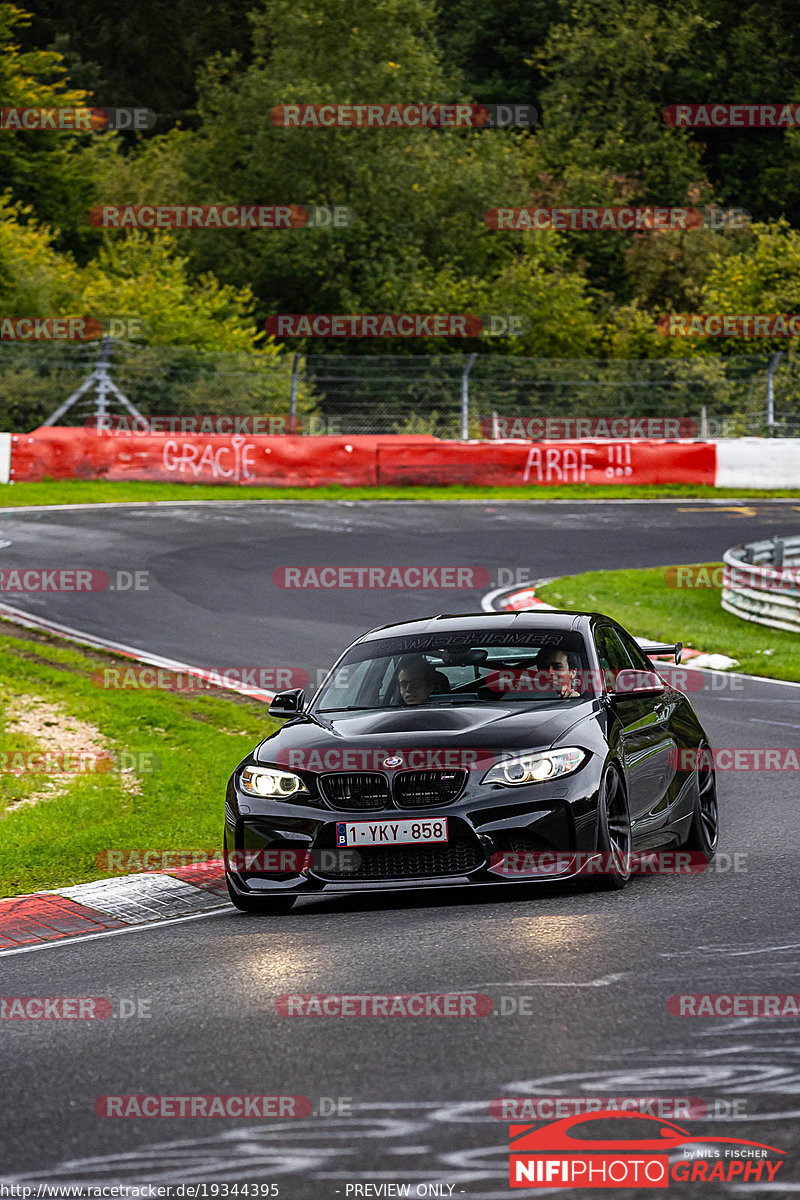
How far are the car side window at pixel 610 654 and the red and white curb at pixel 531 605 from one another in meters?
7.65

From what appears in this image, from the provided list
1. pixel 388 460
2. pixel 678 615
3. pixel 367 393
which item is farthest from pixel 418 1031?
pixel 367 393

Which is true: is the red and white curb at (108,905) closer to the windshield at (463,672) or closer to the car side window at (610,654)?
the windshield at (463,672)

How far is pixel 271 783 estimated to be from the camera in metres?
8.07

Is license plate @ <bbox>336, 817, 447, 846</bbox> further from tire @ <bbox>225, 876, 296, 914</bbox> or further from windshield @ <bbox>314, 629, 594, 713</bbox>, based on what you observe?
windshield @ <bbox>314, 629, 594, 713</bbox>

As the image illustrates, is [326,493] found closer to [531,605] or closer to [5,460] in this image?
[5,460]

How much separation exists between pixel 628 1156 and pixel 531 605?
16.0 metres

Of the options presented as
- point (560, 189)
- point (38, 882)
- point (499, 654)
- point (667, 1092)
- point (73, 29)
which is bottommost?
point (38, 882)

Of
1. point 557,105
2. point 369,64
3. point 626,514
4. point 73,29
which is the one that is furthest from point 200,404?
point 73,29

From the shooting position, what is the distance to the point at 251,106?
5934 cm

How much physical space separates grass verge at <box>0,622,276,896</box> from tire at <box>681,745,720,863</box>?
294 centimetres

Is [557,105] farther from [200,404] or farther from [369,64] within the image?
[200,404]

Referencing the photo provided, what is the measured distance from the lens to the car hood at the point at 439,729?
25.8 ft

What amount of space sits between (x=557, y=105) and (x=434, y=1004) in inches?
2631

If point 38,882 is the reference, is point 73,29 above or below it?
above
